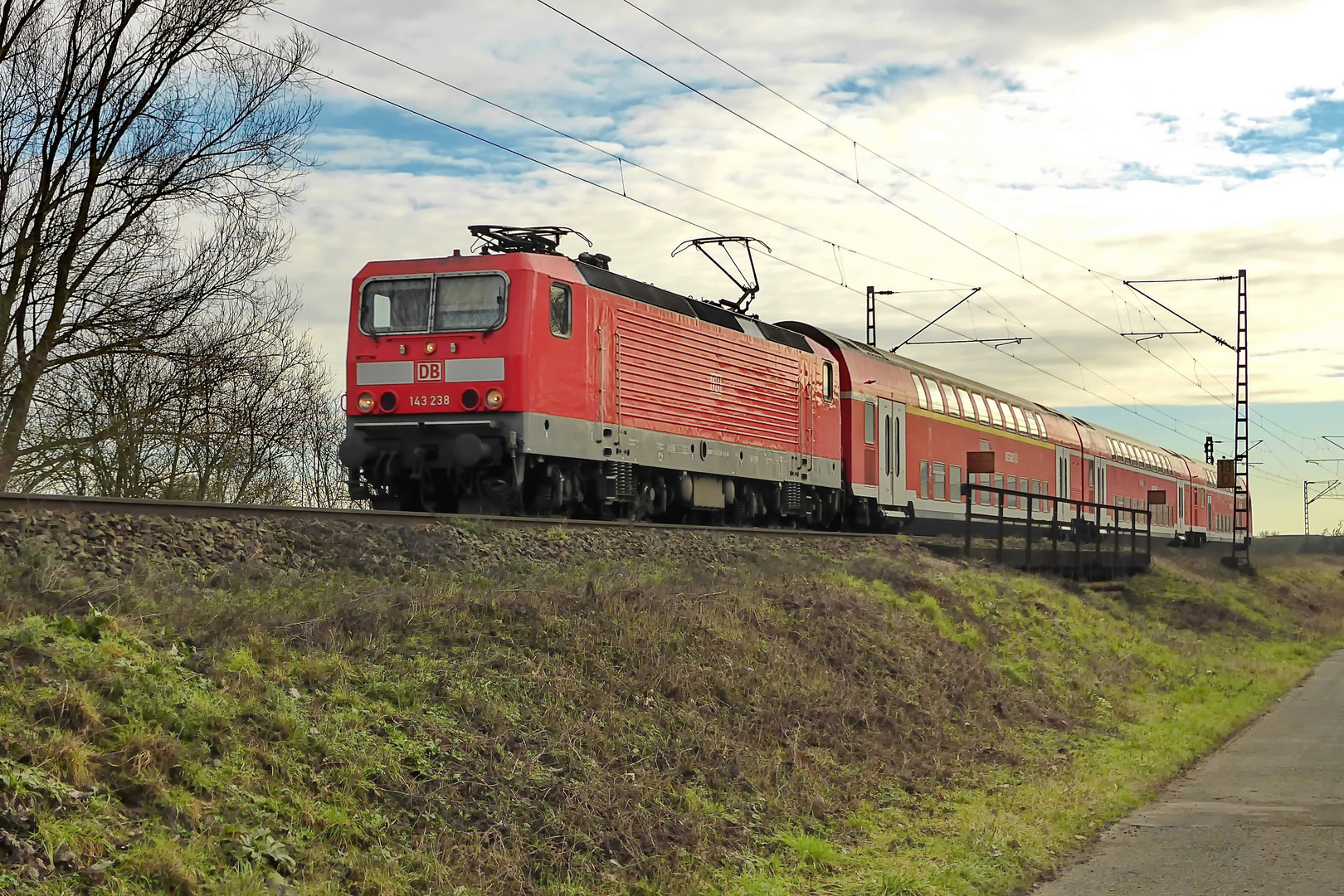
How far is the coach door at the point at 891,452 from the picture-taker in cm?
2661

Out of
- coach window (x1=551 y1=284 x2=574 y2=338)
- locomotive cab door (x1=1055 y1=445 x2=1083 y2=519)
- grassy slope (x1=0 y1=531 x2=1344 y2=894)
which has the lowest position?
grassy slope (x1=0 y1=531 x2=1344 y2=894)

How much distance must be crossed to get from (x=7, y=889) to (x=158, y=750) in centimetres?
107

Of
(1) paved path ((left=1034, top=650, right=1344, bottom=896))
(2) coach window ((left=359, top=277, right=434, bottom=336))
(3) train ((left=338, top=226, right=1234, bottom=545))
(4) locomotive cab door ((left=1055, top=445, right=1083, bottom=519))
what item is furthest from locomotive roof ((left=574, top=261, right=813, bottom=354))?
(4) locomotive cab door ((left=1055, top=445, right=1083, bottom=519))

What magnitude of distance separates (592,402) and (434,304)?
239 centimetres

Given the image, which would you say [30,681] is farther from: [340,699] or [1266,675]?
[1266,675]

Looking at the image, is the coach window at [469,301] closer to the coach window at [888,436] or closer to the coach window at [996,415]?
the coach window at [888,436]

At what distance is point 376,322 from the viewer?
1652cm

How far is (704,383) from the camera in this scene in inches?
784

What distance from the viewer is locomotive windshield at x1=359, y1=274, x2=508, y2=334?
1589 centimetres

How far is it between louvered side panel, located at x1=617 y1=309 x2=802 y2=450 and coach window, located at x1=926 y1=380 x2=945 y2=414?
24.8 ft

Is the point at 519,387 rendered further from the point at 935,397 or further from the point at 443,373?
the point at 935,397

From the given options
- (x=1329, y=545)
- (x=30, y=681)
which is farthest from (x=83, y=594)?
(x=1329, y=545)

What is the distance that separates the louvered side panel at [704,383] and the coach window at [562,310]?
1.25 meters

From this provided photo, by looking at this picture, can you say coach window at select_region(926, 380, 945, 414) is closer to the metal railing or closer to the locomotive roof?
the metal railing
